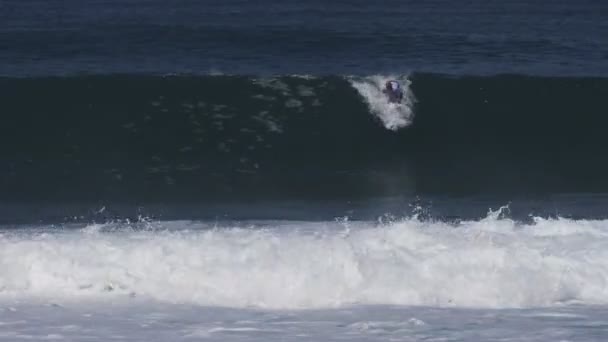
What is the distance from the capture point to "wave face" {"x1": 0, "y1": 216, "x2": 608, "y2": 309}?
14953mm

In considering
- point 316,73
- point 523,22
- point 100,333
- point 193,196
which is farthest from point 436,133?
point 100,333

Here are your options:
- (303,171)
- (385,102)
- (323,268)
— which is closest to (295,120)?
(303,171)

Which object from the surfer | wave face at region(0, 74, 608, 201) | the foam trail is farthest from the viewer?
the surfer

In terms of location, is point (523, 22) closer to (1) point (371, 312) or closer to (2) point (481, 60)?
(2) point (481, 60)

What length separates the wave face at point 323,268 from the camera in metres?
15.0

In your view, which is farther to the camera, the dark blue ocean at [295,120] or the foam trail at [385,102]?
the foam trail at [385,102]

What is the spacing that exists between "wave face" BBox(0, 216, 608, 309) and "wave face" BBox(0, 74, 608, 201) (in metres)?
4.39

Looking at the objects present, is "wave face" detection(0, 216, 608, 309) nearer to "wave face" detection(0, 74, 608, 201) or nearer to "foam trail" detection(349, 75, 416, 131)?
"wave face" detection(0, 74, 608, 201)

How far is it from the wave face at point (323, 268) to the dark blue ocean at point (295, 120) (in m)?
3.05

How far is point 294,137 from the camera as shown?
74.4ft

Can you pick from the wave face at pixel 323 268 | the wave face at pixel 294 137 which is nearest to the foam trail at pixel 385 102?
the wave face at pixel 294 137

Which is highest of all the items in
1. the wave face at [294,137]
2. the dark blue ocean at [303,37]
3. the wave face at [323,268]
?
the dark blue ocean at [303,37]

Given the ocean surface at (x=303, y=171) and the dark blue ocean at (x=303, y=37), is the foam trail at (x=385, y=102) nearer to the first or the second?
the ocean surface at (x=303, y=171)

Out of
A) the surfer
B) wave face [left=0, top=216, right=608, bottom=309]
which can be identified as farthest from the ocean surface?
the surfer
